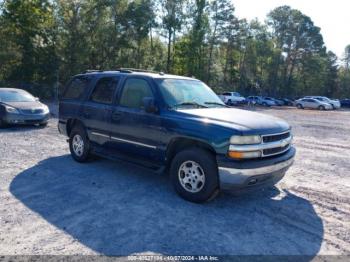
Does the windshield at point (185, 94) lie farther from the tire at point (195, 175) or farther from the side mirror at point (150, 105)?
the tire at point (195, 175)

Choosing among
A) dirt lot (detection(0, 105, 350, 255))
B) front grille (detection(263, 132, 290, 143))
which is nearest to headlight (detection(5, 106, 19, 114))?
dirt lot (detection(0, 105, 350, 255))

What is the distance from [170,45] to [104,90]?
35759mm

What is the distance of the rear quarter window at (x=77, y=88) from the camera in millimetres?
6942

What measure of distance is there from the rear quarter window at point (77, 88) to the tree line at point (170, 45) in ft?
68.6

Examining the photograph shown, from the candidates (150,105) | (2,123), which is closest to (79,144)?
(150,105)

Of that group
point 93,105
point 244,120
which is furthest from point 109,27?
point 244,120

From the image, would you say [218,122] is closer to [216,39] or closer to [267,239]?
[267,239]

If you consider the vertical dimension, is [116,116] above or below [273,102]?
below

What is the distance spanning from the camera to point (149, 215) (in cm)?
441

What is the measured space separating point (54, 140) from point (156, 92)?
5.52 meters

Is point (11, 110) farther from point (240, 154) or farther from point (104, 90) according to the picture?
point (240, 154)

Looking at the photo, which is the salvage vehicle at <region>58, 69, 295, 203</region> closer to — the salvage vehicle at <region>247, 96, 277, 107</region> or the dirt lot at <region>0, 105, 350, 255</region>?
the dirt lot at <region>0, 105, 350, 255</region>

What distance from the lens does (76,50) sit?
29172 millimetres

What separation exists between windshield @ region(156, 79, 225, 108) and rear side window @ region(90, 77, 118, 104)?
115cm
